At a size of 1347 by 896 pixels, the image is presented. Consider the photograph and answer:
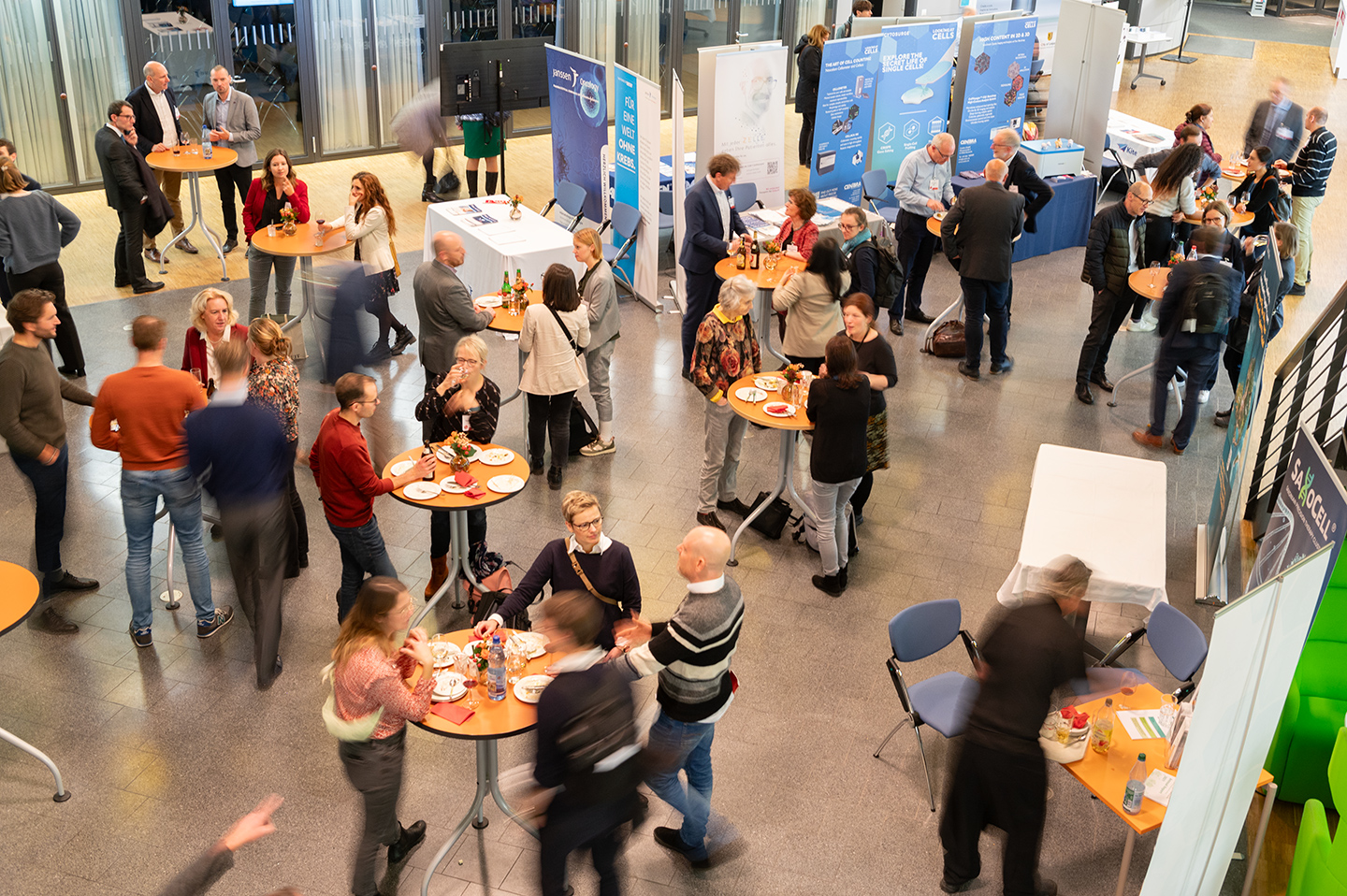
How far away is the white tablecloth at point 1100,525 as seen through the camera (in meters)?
5.59

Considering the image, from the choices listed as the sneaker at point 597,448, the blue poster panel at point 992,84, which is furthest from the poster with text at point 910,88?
the sneaker at point 597,448

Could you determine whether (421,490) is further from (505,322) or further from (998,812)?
(998,812)

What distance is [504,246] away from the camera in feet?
29.5

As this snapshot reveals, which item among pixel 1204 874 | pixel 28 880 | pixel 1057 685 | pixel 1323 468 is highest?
pixel 1323 468

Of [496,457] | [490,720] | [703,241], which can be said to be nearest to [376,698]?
[490,720]

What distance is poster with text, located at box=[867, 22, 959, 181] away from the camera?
11.4m

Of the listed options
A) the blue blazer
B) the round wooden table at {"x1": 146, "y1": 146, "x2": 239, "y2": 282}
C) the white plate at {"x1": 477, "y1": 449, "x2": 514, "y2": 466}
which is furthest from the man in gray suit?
the white plate at {"x1": 477, "y1": 449, "x2": 514, "y2": 466}

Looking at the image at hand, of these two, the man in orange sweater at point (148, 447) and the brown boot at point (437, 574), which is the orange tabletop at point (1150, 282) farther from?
the man in orange sweater at point (148, 447)

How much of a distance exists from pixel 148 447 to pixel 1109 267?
6432 mm

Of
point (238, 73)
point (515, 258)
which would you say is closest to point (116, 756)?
point (515, 258)

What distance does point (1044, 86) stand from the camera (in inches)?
691

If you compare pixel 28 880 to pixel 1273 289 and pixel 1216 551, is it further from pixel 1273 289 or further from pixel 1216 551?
pixel 1273 289

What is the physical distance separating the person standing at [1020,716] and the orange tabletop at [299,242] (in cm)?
598

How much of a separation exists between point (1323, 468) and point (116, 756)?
17.4 ft
